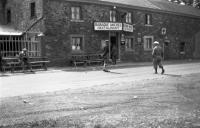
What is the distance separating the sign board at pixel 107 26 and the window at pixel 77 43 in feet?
5.42

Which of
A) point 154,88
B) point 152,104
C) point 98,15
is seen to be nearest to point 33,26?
point 98,15

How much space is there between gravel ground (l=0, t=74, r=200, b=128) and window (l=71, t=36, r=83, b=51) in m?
17.0

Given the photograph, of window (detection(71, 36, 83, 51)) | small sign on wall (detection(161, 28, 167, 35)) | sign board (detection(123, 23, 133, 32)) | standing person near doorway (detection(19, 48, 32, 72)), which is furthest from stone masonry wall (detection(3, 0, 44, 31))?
small sign on wall (detection(161, 28, 167, 35))

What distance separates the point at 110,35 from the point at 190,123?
2505 centimetres

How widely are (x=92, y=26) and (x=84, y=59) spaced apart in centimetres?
312

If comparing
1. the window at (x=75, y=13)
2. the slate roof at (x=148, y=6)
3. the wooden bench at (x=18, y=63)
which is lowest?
the wooden bench at (x=18, y=63)

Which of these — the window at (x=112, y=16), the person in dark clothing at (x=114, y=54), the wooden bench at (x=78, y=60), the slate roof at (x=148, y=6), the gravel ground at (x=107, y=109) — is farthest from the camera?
the window at (x=112, y=16)

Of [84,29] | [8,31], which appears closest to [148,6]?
[84,29]

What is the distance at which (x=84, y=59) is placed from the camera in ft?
94.3

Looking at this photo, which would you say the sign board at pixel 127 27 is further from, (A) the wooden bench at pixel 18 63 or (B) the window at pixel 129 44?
(A) the wooden bench at pixel 18 63

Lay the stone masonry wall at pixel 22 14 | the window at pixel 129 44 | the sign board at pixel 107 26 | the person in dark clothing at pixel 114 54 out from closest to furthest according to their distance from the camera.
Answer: the stone masonry wall at pixel 22 14 → the sign board at pixel 107 26 → the person in dark clothing at pixel 114 54 → the window at pixel 129 44

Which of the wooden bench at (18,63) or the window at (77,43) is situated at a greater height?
the window at (77,43)

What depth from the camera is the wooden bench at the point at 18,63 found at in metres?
23.2

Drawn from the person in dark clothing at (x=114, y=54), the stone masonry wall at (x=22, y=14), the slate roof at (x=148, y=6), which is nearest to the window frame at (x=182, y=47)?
the slate roof at (x=148, y=6)
